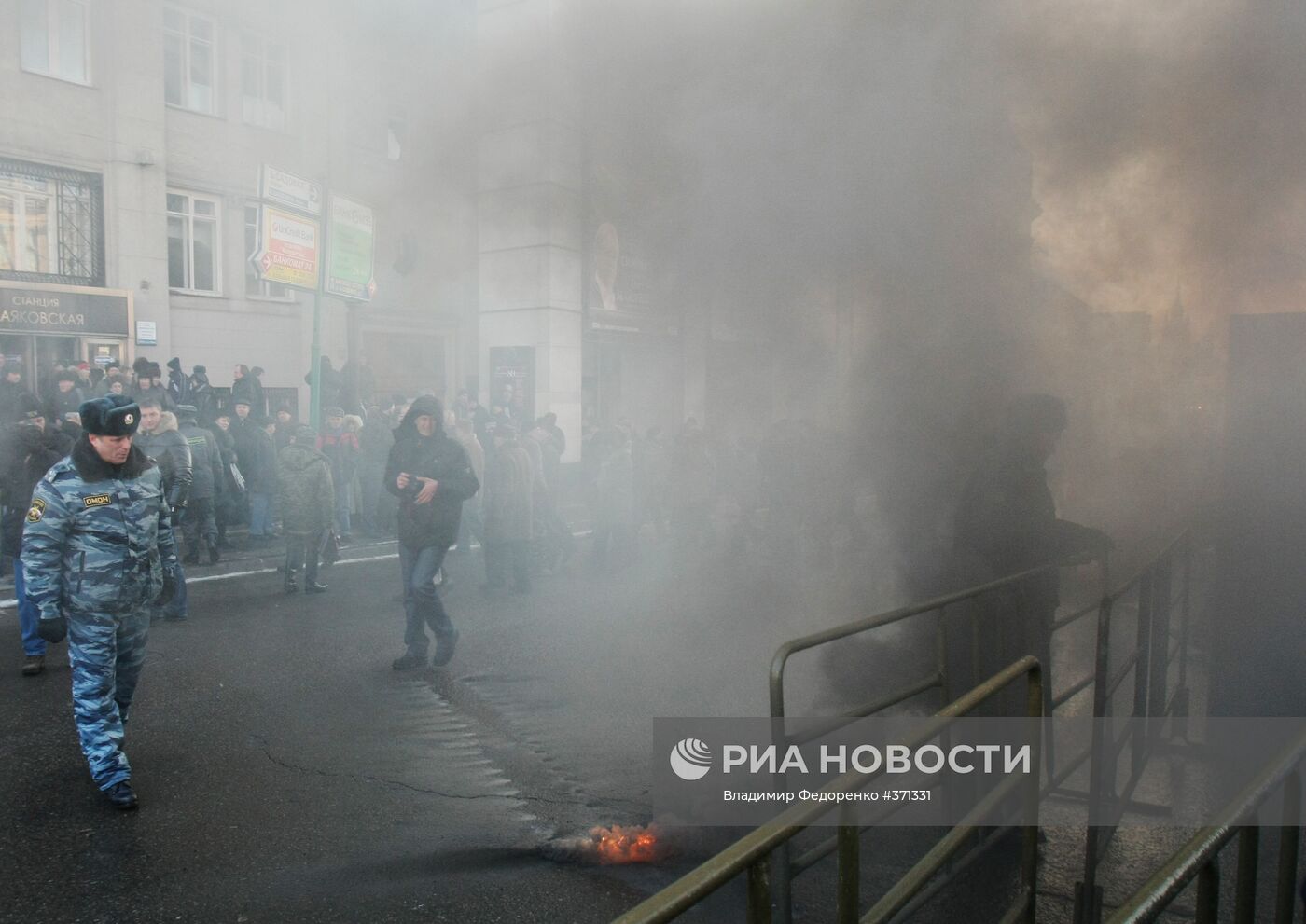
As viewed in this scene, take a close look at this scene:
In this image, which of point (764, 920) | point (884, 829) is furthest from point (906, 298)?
point (764, 920)

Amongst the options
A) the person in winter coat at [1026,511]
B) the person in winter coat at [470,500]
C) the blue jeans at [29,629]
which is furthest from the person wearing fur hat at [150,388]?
the person in winter coat at [1026,511]

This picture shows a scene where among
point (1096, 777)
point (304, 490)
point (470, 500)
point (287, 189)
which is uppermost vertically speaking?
point (287, 189)

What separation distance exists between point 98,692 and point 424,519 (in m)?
1.74

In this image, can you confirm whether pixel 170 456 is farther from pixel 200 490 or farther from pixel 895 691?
pixel 895 691

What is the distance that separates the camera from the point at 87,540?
2.97 metres

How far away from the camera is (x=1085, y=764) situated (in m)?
3.38

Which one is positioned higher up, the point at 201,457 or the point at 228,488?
the point at 201,457

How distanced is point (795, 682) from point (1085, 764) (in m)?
1.24

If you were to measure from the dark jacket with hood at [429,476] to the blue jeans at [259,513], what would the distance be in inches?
156

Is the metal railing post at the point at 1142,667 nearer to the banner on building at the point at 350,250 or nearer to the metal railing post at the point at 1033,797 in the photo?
the metal railing post at the point at 1033,797

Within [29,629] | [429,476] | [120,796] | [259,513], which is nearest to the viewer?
[120,796]

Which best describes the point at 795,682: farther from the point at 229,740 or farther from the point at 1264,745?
the point at 229,740

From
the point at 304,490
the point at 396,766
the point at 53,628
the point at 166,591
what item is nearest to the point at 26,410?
the point at 304,490

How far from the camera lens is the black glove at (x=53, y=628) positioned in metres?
2.92
